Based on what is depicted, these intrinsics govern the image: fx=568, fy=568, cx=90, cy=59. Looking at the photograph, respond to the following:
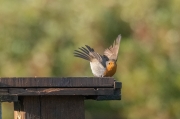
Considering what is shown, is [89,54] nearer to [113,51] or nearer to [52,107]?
[113,51]

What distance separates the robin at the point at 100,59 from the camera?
518 centimetres

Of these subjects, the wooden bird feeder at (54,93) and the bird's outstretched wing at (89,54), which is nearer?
the wooden bird feeder at (54,93)

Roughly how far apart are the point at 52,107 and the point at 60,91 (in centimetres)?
18

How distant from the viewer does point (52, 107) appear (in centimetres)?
368

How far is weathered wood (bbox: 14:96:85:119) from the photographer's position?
3.66 metres

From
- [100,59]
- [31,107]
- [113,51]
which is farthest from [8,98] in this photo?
[113,51]

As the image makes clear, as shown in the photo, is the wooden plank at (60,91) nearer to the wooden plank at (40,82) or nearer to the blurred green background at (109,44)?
the wooden plank at (40,82)

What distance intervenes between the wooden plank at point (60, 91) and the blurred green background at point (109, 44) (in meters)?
5.89

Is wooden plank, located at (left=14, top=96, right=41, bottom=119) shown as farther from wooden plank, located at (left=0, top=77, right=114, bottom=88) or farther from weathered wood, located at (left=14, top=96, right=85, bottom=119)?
wooden plank, located at (left=0, top=77, right=114, bottom=88)

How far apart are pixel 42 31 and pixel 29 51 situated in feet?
2.17

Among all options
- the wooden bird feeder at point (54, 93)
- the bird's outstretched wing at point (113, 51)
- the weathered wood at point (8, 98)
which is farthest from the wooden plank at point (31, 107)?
the bird's outstretched wing at point (113, 51)

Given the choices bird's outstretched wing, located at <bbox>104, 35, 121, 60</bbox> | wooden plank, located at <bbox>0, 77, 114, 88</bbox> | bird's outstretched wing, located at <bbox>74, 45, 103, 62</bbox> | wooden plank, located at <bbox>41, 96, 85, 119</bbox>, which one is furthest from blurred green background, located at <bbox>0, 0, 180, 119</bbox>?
wooden plank, located at <bbox>0, 77, 114, 88</bbox>

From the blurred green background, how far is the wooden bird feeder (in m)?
5.82

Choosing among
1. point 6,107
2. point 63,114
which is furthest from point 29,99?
point 6,107
